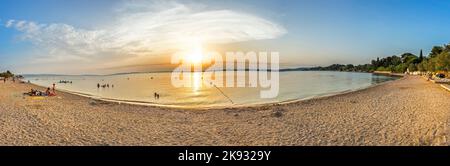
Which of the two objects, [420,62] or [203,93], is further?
[420,62]

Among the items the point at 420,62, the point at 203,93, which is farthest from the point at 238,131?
the point at 420,62

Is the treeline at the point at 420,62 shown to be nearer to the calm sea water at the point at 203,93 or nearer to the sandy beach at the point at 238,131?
the calm sea water at the point at 203,93

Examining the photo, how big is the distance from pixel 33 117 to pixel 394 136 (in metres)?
16.5

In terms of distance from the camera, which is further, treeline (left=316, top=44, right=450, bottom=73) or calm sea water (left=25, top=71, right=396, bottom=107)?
treeline (left=316, top=44, right=450, bottom=73)

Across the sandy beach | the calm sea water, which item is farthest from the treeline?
the sandy beach

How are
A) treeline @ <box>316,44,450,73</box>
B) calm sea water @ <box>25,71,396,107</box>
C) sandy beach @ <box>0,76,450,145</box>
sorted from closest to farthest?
1. sandy beach @ <box>0,76,450,145</box>
2. calm sea water @ <box>25,71,396,107</box>
3. treeline @ <box>316,44,450,73</box>

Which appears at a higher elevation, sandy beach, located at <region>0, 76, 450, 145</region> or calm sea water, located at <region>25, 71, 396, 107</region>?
sandy beach, located at <region>0, 76, 450, 145</region>

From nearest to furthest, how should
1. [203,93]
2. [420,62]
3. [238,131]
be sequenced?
[238,131] < [203,93] < [420,62]

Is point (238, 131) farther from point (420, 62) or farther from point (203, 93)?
point (420, 62)

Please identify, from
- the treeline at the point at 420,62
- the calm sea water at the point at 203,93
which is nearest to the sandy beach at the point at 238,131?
the calm sea water at the point at 203,93

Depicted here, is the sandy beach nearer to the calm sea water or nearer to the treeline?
the calm sea water

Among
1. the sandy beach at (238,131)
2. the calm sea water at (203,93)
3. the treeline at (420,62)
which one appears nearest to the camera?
the sandy beach at (238,131)

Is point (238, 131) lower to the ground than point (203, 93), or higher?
higher
